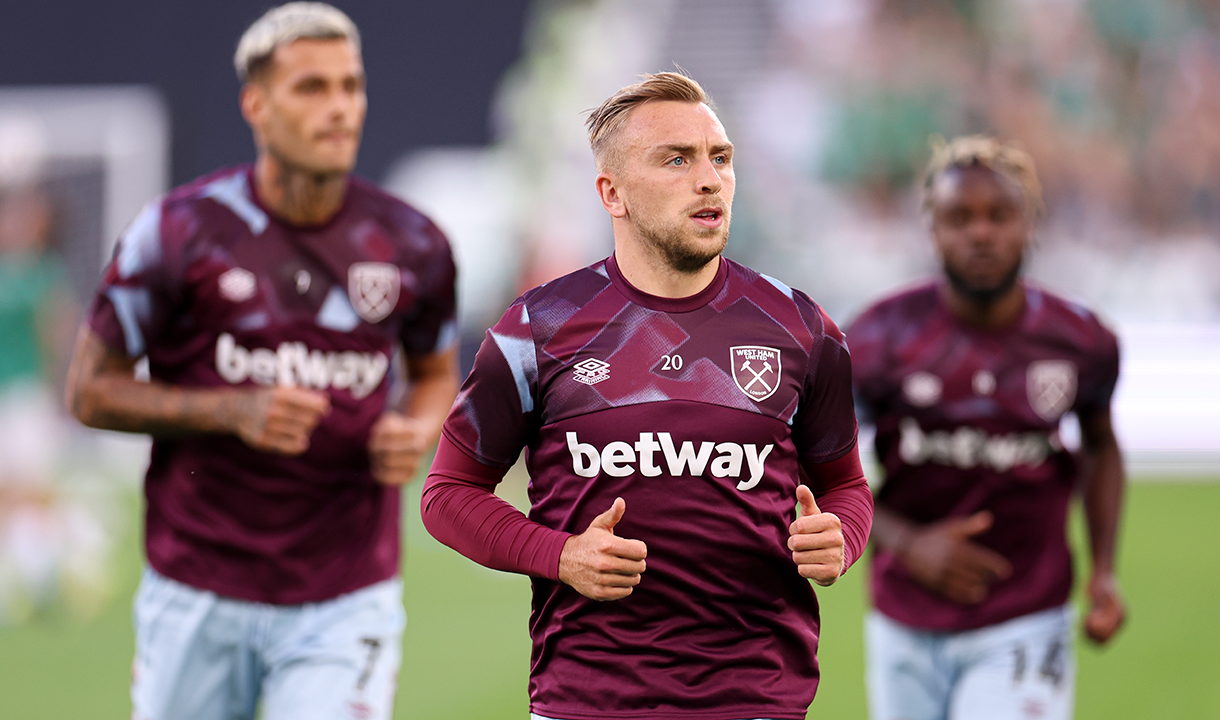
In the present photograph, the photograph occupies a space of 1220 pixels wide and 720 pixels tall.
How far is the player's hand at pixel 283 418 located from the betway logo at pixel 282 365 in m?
0.21

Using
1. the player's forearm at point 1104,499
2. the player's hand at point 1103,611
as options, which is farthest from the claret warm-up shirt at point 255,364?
the player's forearm at point 1104,499

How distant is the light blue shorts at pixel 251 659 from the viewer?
12.6 ft

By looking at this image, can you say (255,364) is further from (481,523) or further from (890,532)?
(890,532)

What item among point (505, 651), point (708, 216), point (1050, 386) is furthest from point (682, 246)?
point (505, 651)

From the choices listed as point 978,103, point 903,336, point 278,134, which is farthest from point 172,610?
point 978,103

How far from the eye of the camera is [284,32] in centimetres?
415

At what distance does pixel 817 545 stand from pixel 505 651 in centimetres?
577

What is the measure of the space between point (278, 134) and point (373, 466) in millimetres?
1017

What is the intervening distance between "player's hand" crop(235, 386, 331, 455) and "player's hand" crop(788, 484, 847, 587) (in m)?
1.53

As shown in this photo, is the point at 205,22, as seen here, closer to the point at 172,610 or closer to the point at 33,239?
the point at 33,239

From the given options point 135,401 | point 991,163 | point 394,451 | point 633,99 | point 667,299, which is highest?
point 991,163

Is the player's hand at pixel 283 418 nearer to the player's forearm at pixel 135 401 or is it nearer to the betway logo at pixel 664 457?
the player's forearm at pixel 135 401

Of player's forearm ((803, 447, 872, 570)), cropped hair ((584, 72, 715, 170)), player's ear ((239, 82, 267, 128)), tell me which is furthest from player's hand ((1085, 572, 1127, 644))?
player's ear ((239, 82, 267, 128))

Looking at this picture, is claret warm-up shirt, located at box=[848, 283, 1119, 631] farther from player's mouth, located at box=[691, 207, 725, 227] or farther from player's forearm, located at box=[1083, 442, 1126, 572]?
player's mouth, located at box=[691, 207, 725, 227]
